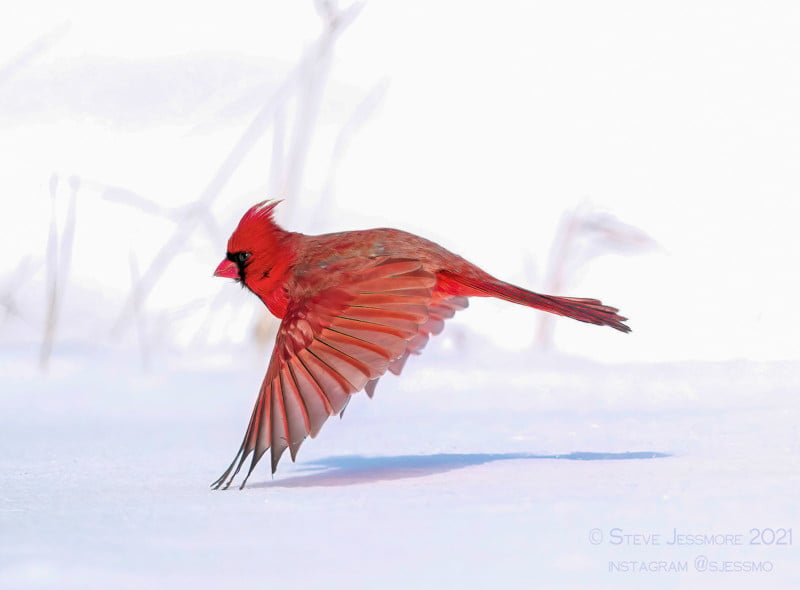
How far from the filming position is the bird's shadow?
2139 mm

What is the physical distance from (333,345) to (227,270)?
404 mm

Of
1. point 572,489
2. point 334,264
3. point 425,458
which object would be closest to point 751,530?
point 572,489

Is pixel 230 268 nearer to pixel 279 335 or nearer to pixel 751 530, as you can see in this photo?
pixel 279 335

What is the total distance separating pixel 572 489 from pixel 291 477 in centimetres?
53

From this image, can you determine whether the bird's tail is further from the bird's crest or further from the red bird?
the bird's crest

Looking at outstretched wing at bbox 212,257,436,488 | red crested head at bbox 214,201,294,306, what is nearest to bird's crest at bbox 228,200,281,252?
red crested head at bbox 214,201,294,306

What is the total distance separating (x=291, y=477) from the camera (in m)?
2.20

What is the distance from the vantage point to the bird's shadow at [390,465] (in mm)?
2139

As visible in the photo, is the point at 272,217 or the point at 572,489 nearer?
the point at 572,489

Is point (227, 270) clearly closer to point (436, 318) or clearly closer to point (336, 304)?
point (336, 304)

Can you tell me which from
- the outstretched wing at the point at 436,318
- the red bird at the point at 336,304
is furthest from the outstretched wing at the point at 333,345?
the outstretched wing at the point at 436,318

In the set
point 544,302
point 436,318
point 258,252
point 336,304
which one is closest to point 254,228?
point 258,252

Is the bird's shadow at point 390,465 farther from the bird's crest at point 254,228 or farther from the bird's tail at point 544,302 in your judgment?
the bird's crest at point 254,228

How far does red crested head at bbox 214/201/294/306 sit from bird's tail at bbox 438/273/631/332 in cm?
32
